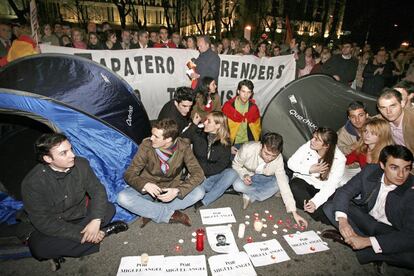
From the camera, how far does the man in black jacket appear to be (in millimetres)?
2639

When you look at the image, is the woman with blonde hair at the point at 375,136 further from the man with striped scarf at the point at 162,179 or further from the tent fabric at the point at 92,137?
the tent fabric at the point at 92,137

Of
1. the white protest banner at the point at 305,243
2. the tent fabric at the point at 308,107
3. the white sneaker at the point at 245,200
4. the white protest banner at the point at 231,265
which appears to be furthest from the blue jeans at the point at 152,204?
the tent fabric at the point at 308,107

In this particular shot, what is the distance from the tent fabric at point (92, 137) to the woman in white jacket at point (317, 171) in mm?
2507

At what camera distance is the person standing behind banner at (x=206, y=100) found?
4926 mm

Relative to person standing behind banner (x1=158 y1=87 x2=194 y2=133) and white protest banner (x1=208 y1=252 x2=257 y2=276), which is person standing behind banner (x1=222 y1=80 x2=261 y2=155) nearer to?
person standing behind banner (x1=158 y1=87 x2=194 y2=133)

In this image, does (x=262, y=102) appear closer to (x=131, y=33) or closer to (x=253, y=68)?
(x=253, y=68)

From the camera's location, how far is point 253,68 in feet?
23.3

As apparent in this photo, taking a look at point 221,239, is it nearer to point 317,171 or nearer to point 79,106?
point 317,171

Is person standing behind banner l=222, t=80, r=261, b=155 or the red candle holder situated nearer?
the red candle holder

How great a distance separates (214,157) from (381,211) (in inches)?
89.8

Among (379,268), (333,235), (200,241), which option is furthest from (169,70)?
(379,268)

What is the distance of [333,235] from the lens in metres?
3.52

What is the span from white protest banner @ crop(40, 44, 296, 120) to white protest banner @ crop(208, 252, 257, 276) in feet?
15.0

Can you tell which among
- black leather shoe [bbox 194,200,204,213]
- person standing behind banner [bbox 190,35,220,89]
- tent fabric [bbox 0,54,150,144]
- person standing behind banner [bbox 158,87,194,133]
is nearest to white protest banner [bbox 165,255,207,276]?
black leather shoe [bbox 194,200,204,213]
